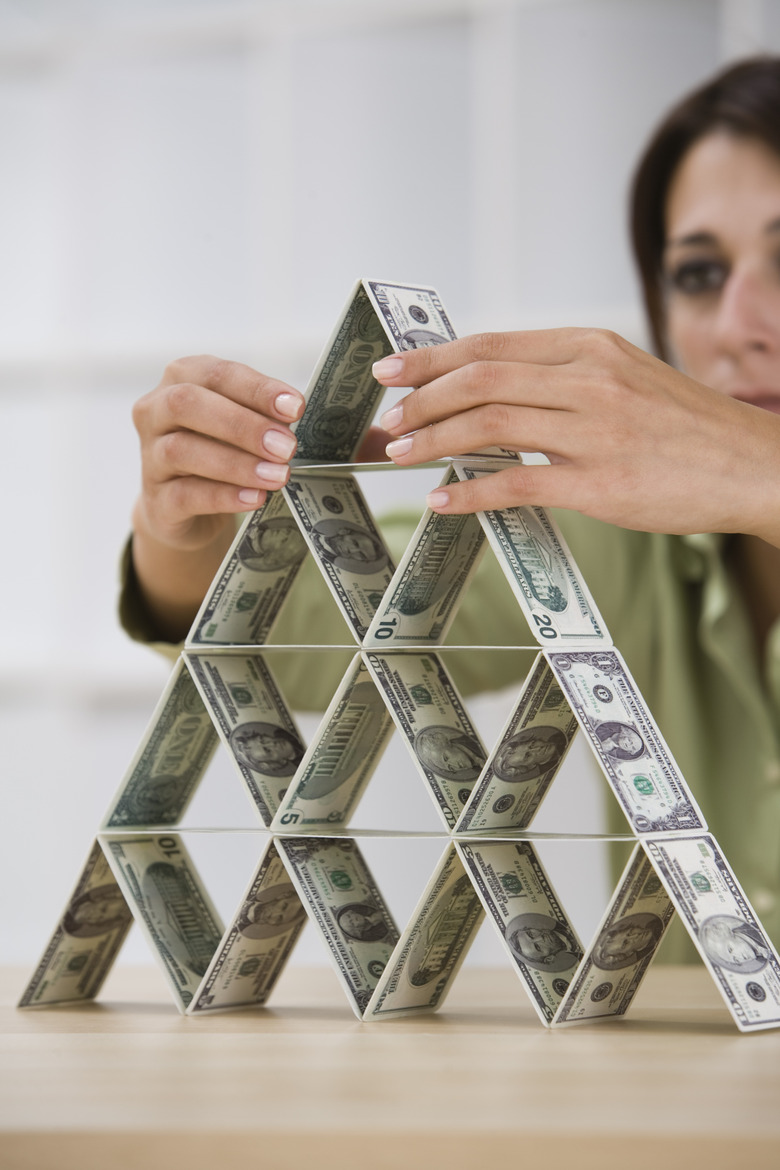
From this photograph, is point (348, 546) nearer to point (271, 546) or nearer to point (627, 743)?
point (271, 546)

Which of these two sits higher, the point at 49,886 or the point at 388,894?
the point at 388,894

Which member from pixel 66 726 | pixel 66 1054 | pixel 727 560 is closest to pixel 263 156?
pixel 66 726

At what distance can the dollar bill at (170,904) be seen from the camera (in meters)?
1.49

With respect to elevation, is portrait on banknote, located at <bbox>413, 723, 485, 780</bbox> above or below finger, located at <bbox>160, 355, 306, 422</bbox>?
below

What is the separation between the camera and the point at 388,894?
3891 mm

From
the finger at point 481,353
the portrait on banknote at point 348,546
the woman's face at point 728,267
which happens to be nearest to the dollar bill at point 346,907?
the portrait on banknote at point 348,546

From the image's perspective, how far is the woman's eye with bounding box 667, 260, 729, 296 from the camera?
2.35m

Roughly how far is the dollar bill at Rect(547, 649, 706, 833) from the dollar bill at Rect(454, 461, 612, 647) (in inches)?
1.4

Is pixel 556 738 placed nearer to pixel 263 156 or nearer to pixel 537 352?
pixel 537 352

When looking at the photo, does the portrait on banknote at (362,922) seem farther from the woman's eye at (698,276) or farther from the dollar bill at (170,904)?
the woman's eye at (698,276)

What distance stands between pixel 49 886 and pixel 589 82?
9.66 feet

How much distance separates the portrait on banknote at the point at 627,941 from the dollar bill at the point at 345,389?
0.64 meters


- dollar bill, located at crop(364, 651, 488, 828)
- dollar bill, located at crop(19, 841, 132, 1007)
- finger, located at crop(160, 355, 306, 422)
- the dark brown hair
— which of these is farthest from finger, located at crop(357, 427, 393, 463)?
the dark brown hair

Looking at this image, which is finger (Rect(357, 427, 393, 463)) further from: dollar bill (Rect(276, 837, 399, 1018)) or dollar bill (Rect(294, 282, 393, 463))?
dollar bill (Rect(276, 837, 399, 1018))
